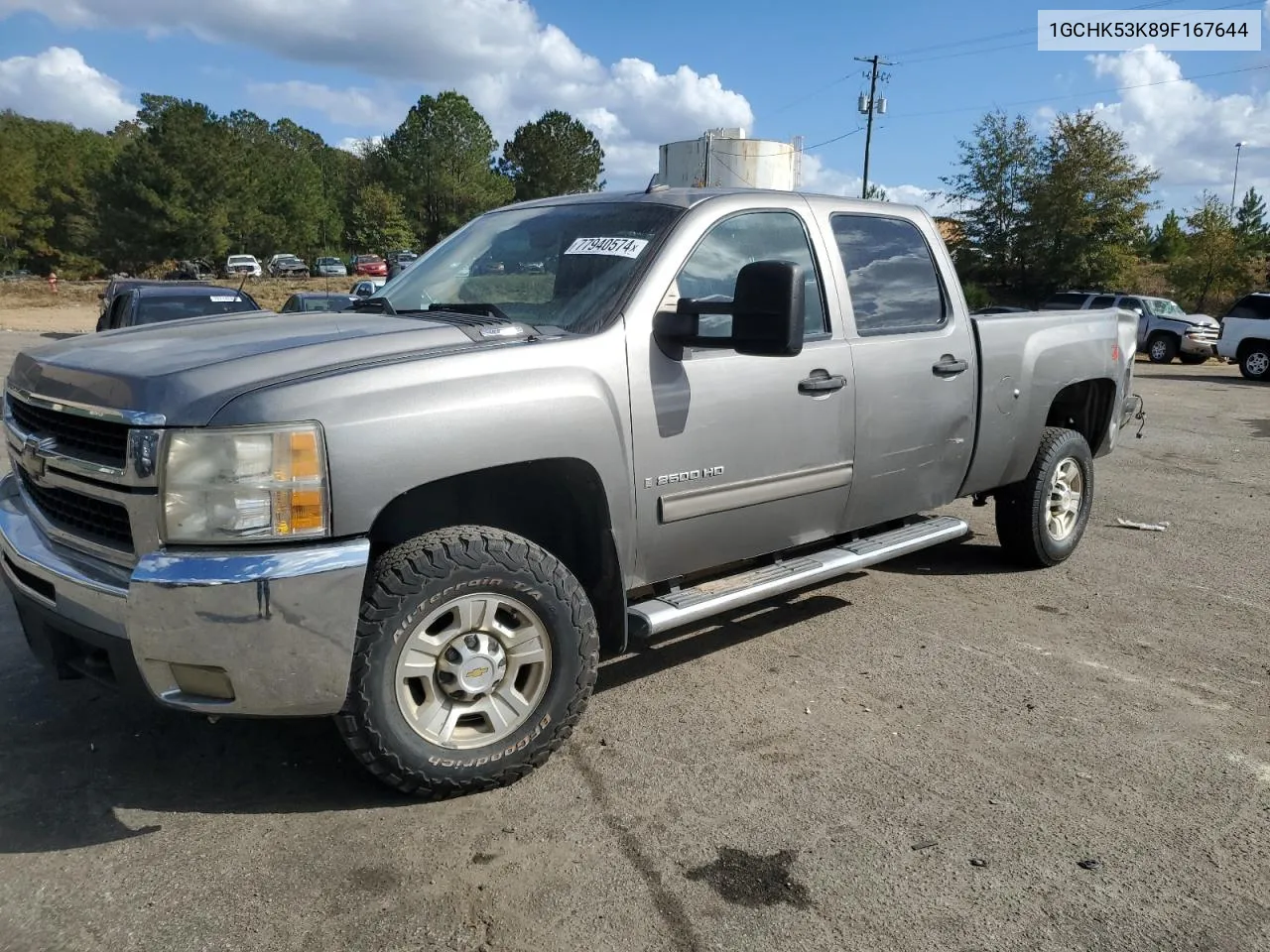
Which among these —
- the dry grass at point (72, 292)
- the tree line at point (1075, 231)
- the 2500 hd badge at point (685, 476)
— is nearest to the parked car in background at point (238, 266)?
the dry grass at point (72, 292)

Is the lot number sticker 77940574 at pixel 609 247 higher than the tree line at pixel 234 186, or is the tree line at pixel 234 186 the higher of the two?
the tree line at pixel 234 186

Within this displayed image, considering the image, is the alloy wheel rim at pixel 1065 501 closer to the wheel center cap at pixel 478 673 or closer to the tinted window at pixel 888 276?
the tinted window at pixel 888 276

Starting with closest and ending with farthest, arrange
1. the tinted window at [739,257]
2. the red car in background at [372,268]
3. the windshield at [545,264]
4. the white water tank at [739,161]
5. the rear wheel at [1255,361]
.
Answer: the windshield at [545,264], the tinted window at [739,257], the white water tank at [739,161], the rear wheel at [1255,361], the red car in background at [372,268]

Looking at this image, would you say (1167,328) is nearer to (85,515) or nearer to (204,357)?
(204,357)

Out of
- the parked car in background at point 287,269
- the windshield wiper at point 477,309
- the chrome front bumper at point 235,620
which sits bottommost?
the chrome front bumper at point 235,620

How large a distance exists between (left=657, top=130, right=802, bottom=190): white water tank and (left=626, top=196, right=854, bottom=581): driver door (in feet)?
49.8

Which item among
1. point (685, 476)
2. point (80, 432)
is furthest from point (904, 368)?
point (80, 432)

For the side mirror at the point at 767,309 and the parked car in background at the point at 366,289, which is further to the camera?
the parked car in background at the point at 366,289

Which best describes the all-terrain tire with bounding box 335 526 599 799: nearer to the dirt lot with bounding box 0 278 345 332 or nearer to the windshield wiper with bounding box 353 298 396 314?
the windshield wiper with bounding box 353 298 396 314

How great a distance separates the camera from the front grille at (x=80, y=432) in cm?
270

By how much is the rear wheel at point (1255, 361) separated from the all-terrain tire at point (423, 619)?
71.2 ft

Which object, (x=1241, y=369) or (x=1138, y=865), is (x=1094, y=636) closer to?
(x=1138, y=865)

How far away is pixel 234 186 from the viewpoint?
63.6 meters

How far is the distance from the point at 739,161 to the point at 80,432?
57.4 ft
